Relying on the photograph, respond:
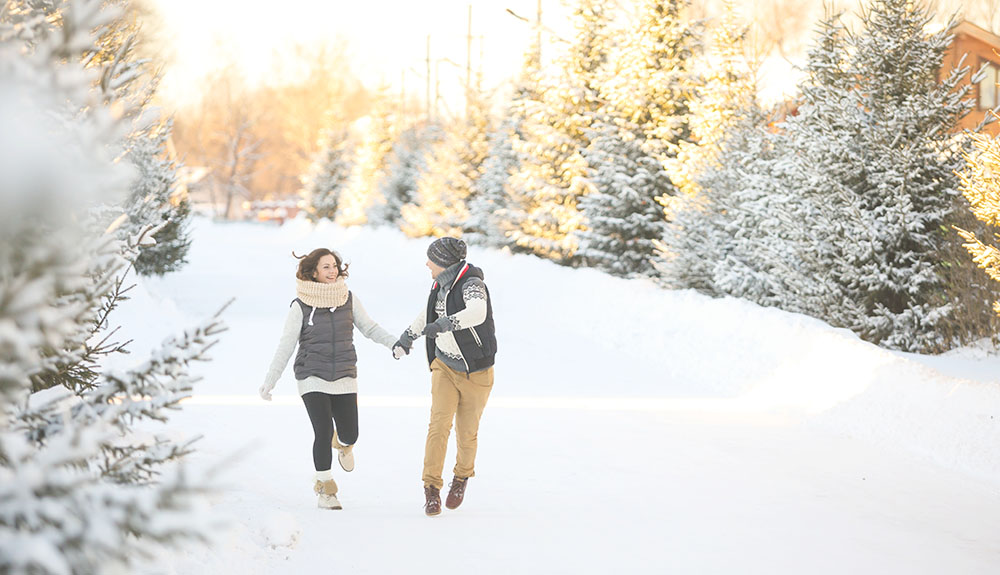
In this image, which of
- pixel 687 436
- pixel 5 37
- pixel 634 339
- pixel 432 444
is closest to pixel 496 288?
pixel 634 339

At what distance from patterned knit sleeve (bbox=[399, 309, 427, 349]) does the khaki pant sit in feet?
0.74

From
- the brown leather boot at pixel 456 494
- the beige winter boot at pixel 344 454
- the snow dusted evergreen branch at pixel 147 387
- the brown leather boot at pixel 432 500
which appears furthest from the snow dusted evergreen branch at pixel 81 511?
the beige winter boot at pixel 344 454

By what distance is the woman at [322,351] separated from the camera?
22.6ft

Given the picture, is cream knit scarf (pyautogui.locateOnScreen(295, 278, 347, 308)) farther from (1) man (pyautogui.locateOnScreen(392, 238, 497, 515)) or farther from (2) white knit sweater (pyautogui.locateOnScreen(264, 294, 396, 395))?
(1) man (pyautogui.locateOnScreen(392, 238, 497, 515))

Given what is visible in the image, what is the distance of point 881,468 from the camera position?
848 centimetres

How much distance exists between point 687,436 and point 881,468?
183 centimetres

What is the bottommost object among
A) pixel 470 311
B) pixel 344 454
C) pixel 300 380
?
pixel 344 454

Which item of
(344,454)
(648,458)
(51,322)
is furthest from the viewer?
(648,458)

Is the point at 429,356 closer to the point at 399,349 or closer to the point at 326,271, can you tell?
the point at 399,349

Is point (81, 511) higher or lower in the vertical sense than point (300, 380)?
higher

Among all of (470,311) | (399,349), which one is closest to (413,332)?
(399,349)

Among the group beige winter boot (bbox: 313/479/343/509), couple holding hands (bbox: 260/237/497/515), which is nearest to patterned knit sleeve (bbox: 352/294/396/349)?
couple holding hands (bbox: 260/237/497/515)

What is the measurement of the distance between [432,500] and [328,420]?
0.91 meters

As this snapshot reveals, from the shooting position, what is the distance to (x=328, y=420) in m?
6.93
